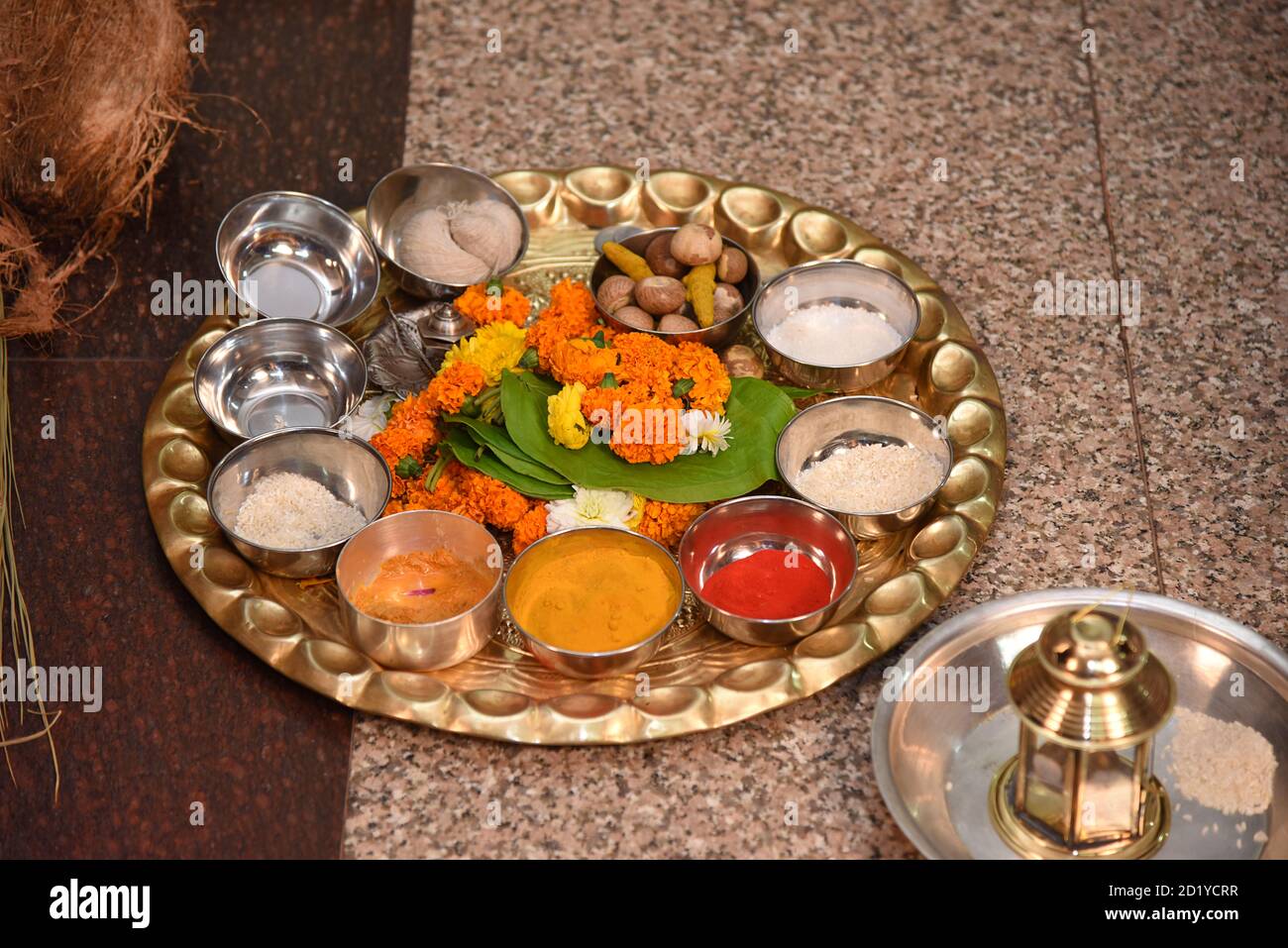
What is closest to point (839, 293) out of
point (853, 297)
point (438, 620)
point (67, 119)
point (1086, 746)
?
point (853, 297)

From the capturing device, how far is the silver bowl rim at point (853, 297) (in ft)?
6.75

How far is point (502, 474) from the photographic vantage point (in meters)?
1.92

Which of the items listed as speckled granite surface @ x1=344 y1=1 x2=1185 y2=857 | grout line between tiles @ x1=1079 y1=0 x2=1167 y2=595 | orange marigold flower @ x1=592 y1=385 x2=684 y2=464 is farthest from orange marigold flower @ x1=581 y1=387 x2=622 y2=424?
grout line between tiles @ x1=1079 y1=0 x2=1167 y2=595

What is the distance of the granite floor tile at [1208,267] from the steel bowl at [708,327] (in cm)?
65

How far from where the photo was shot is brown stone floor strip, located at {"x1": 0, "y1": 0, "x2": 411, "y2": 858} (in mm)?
1679

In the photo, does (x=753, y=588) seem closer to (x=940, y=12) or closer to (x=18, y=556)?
(x=18, y=556)

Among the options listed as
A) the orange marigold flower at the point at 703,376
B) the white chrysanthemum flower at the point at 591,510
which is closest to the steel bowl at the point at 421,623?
the white chrysanthemum flower at the point at 591,510

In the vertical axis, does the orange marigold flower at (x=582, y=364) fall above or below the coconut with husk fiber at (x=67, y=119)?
below

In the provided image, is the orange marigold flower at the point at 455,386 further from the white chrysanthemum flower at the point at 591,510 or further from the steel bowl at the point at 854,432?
the steel bowl at the point at 854,432

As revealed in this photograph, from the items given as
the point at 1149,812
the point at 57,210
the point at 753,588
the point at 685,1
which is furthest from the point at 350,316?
the point at 1149,812

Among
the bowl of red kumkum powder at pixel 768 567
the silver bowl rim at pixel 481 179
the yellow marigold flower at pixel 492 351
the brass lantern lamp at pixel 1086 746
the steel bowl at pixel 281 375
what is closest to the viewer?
the brass lantern lamp at pixel 1086 746

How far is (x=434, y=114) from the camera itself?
8.82 ft
